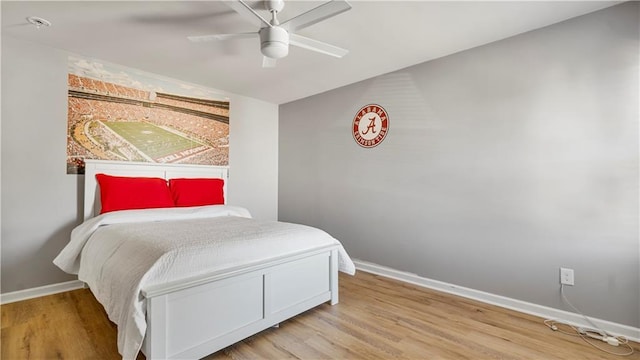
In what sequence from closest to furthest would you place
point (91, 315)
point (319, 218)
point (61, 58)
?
1. point (91, 315)
2. point (61, 58)
3. point (319, 218)

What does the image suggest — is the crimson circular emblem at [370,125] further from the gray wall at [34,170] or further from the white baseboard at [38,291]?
the white baseboard at [38,291]

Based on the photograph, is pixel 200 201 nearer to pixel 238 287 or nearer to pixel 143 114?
pixel 143 114

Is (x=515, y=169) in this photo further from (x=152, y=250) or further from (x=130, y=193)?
(x=130, y=193)

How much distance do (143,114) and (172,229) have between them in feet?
5.88

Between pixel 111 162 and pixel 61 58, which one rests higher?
pixel 61 58

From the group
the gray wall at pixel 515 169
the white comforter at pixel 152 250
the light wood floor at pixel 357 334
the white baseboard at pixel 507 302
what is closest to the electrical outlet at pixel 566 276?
the gray wall at pixel 515 169

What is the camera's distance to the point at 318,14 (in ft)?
5.89

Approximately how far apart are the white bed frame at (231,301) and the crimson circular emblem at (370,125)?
149cm

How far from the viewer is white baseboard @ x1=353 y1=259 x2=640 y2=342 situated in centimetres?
204

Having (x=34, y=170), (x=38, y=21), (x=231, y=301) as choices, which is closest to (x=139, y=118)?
(x=34, y=170)

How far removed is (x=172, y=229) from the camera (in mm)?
2191

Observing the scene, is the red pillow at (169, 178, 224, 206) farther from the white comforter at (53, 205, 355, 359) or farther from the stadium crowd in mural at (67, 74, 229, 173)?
the white comforter at (53, 205, 355, 359)

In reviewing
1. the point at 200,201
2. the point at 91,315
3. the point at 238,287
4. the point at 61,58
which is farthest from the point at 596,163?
the point at 61,58

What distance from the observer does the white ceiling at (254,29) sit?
2100mm
